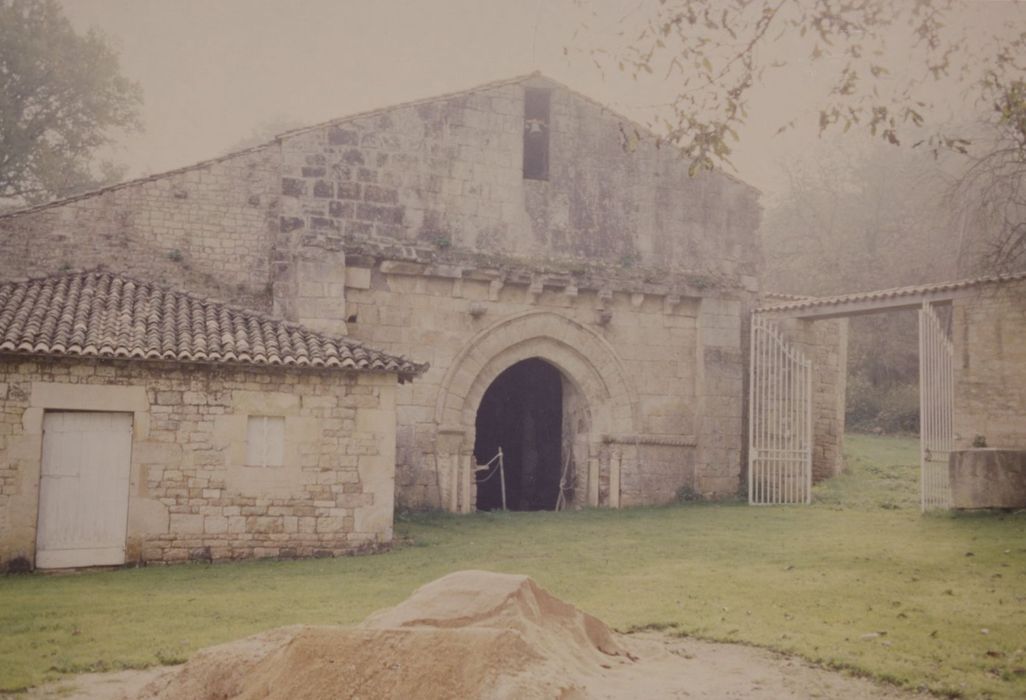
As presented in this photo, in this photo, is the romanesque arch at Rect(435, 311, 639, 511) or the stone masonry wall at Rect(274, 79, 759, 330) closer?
the stone masonry wall at Rect(274, 79, 759, 330)

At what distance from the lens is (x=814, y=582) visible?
1013cm

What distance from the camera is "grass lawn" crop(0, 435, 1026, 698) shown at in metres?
7.43

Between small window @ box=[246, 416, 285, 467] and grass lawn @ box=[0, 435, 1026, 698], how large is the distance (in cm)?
139

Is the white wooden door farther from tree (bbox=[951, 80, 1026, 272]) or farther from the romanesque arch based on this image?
tree (bbox=[951, 80, 1026, 272])

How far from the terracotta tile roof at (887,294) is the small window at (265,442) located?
9274 millimetres

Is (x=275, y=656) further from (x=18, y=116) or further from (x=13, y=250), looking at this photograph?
(x=18, y=116)

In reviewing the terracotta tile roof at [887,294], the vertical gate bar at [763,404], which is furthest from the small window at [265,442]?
the terracotta tile roof at [887,294]

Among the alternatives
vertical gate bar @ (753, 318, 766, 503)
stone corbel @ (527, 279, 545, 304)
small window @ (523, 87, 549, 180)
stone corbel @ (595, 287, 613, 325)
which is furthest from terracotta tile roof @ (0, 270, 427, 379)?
vertical gate bar @ (753, 318, 766, 503)

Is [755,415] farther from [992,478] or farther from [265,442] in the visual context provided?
[265,442]

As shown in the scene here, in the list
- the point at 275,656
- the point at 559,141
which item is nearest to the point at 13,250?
the point at 559,141

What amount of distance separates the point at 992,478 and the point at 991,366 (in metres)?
1.80

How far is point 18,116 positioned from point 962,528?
25744 mm

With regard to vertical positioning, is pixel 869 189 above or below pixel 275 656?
above

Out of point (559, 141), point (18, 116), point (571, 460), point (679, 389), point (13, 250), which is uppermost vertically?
point (18, 116)
